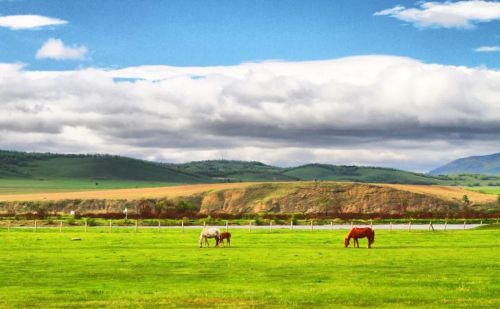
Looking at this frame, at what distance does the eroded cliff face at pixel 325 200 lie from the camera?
603 feet

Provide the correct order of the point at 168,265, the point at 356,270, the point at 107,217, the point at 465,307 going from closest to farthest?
the point at 465,307 < the point at 356,270 < the point at 168,265 < the point at 107,217

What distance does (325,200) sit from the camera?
186 meters

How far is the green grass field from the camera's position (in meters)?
25.7

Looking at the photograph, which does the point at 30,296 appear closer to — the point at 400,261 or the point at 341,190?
the point at 400,261

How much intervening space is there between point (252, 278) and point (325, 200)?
154840 mm

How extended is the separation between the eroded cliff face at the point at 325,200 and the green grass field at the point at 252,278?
132m

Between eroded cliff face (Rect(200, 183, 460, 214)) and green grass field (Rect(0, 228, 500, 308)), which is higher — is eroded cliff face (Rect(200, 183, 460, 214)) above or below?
above

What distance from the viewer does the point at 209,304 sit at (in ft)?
81.6

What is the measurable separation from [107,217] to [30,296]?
110m

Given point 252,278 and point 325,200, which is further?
point 325,200

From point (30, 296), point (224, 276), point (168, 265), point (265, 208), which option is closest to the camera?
point (30, 296)

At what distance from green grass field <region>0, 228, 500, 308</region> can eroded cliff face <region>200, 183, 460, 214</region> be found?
132131 mm

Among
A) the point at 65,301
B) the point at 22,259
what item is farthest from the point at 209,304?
the point at 22,259

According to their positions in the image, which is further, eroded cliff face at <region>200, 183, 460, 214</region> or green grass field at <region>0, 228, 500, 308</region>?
eroded cliff face at <region>200, 183, 460, 214</region>
